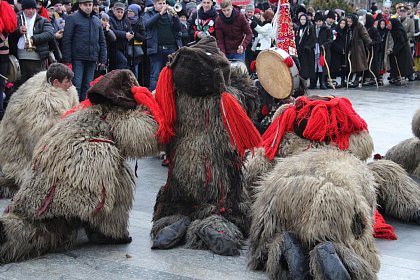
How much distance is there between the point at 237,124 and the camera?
5.33 m

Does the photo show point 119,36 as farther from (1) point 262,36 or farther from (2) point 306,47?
(2) point 306,47

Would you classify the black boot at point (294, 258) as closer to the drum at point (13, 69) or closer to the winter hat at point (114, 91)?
the winter hat at point (114, 91)

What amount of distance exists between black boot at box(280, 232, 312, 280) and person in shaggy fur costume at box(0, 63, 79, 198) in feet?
9.49

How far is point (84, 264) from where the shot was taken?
16.0ft

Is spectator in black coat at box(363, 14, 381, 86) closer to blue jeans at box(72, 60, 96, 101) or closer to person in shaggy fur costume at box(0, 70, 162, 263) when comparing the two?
blue jeans at box(72, 60, 96, 101)

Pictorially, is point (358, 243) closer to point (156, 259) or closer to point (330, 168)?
point (330, 168)

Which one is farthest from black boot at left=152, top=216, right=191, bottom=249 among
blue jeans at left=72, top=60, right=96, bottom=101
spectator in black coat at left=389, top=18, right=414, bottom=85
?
spectator in black coat at left=389, top=18, right=414, bottom=85

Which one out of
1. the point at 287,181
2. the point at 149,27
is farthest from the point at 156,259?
the point at 149,27

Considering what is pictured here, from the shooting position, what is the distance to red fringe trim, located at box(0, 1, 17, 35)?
31.4ft

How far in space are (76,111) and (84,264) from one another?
1.12 m

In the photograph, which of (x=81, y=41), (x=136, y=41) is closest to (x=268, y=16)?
(x=136, y=41)

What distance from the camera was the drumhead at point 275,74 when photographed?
22.2 feet

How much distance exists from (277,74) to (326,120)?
1576 millimetres

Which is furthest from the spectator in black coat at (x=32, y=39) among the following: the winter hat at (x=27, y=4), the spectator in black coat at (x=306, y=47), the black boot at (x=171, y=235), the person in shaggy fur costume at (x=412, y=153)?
the spectator in black coat at (x=306, y=47)
